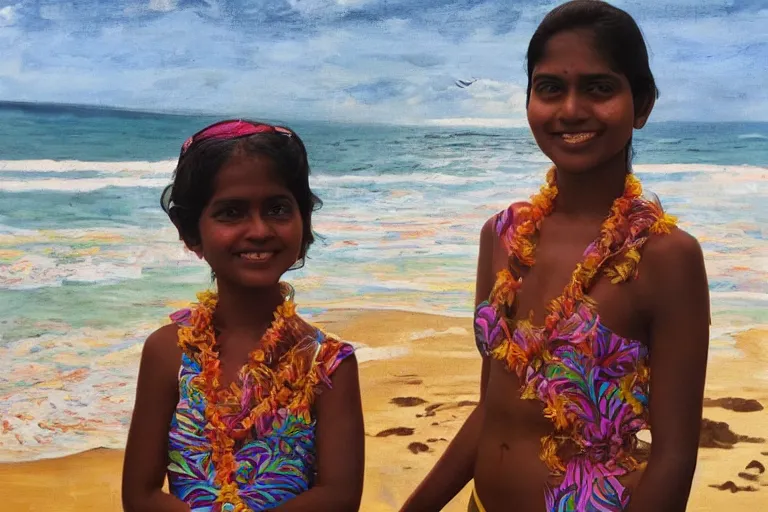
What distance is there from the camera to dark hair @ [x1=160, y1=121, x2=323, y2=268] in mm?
2029

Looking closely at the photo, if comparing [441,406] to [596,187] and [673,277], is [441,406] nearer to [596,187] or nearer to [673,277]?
[596,187]

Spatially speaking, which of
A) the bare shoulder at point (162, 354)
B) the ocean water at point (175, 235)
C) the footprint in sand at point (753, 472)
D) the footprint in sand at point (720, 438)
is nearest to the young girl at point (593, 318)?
the bare shoulder at point (162, 354)

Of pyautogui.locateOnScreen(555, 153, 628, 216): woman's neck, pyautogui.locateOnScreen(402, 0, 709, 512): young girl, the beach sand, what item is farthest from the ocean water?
pyautogui.locateOnScreen(555, 153, 628, 216): woman's neck

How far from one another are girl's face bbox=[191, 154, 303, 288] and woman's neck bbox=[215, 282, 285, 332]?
0.05 meters

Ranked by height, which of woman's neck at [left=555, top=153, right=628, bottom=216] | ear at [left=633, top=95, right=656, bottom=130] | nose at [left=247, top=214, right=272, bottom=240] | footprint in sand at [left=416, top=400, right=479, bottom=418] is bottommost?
footprint in sand at [left=416, top=400, right=479, bottom=418]

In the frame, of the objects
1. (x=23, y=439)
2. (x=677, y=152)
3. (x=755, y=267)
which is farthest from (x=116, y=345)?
(x=677, y=152)

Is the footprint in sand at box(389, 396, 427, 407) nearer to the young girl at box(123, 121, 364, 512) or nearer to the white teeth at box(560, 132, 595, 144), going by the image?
the young girl at box(123, 121, 364, 512)

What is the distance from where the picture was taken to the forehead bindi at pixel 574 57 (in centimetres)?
194

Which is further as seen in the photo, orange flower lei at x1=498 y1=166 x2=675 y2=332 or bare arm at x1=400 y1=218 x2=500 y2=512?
bare arm at x1=400 y1=218 x2=500 y2=512

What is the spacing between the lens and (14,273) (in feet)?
28.9

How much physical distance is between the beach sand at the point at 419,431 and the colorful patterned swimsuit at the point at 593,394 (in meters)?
1.84

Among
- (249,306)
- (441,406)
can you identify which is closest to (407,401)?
(441,406)

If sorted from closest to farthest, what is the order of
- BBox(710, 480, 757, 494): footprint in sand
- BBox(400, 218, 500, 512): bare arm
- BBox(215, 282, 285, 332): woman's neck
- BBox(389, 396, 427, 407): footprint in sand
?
1. BBox(215, 282, 285, 332): woman's neck
2. BBox(400, 218, 500, 512): bare arm
3. BBox(710, 480, 757, 494): footprint in sand
4. BBox(389, 396, 427, 407): footprint in sand

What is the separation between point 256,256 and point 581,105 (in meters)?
0.70
